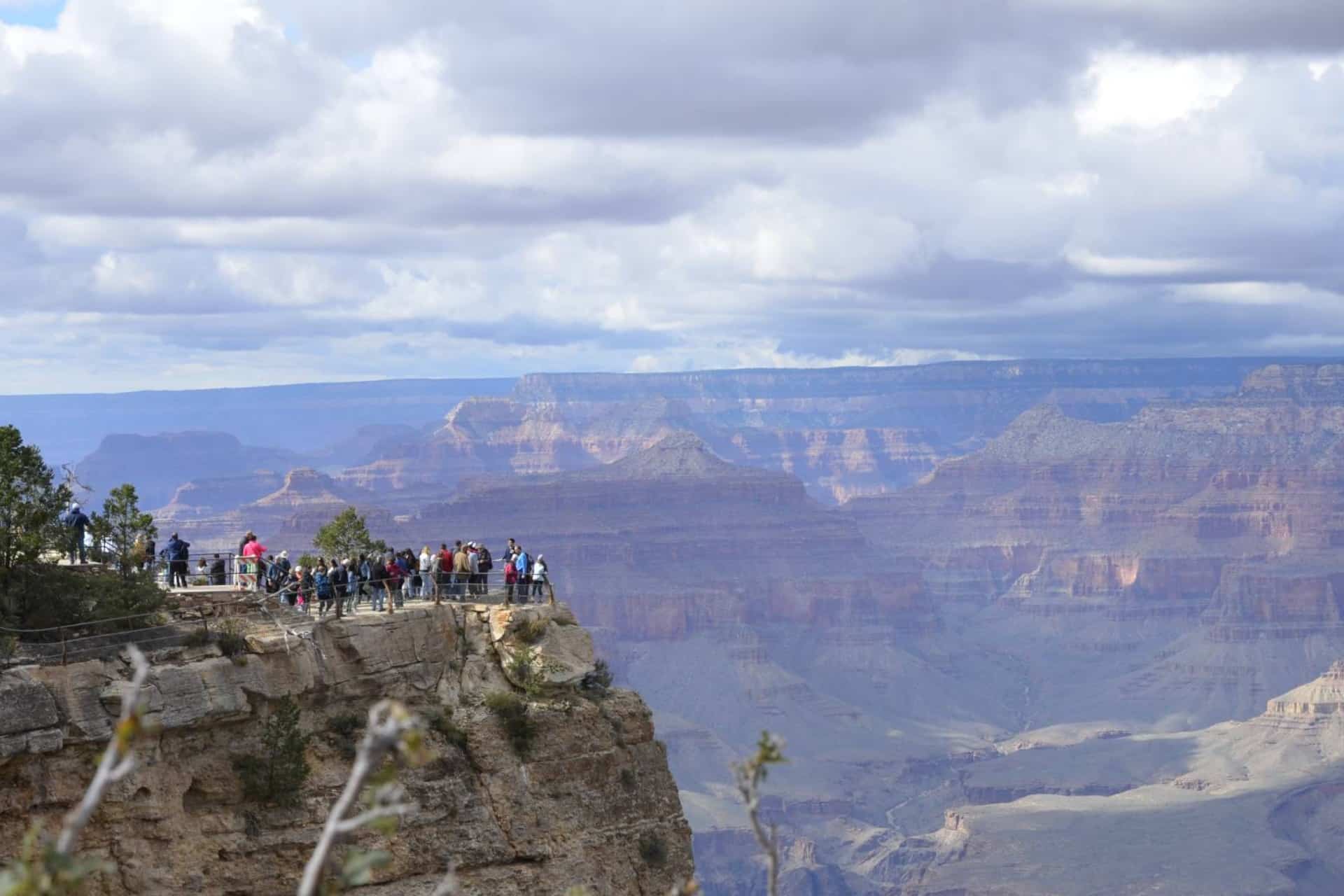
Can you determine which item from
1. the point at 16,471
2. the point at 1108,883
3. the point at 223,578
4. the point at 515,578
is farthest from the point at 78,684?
the point at 1108,883

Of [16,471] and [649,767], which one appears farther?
[649,767]

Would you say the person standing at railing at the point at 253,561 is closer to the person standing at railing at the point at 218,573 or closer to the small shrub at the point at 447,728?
the person standing at railing at the point at 218,573

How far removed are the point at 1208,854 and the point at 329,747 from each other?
570 feet

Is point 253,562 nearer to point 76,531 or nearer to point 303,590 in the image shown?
point 303,590

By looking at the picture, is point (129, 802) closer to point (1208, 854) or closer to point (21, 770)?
point (21, 770)

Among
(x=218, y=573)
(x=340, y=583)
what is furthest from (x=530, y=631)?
(x=218, y=573)

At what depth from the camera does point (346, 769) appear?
32.8m

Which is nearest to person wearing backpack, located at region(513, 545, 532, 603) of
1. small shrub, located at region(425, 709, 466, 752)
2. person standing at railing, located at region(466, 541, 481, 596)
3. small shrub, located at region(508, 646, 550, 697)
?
person standing at railing, located at region(466, 541, 481, 596)

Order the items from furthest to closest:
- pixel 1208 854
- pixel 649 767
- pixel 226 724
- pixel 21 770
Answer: pixel 1208 854, pixel 649 767, pixel 226 724, pixel 21 770

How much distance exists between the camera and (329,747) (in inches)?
1292

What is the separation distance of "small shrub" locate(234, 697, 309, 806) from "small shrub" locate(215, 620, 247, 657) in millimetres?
1027

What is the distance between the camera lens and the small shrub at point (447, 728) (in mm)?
34062

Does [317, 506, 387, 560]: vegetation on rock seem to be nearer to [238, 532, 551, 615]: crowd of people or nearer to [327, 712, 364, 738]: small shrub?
[238, 532, 551, 615]: crowd of people

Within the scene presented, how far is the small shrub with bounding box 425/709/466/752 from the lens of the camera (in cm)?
3406
